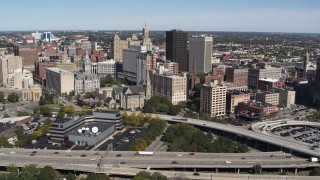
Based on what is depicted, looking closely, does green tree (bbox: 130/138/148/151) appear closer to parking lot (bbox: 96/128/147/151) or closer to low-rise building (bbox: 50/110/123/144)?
parking lot (bbox: 96/128/147/151)

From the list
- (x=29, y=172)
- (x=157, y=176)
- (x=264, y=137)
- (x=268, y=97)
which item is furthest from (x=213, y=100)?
(x=29, y=172)

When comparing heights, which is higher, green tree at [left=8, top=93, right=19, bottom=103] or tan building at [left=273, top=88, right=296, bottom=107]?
tan building at [left=273, top=88, right=296, bottom=107]

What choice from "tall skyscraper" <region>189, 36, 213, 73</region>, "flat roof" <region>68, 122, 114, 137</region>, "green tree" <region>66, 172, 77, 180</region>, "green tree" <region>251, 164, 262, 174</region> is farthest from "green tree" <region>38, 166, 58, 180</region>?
"tall skyscraper" <region>189, 36, 213, 73</region>

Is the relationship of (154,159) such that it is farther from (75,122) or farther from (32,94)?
(32,94)

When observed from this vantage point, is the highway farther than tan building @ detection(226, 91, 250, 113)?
No

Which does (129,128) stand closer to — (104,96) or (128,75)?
(104,96)

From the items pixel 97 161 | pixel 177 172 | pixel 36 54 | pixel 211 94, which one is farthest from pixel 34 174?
pixel 36 54
